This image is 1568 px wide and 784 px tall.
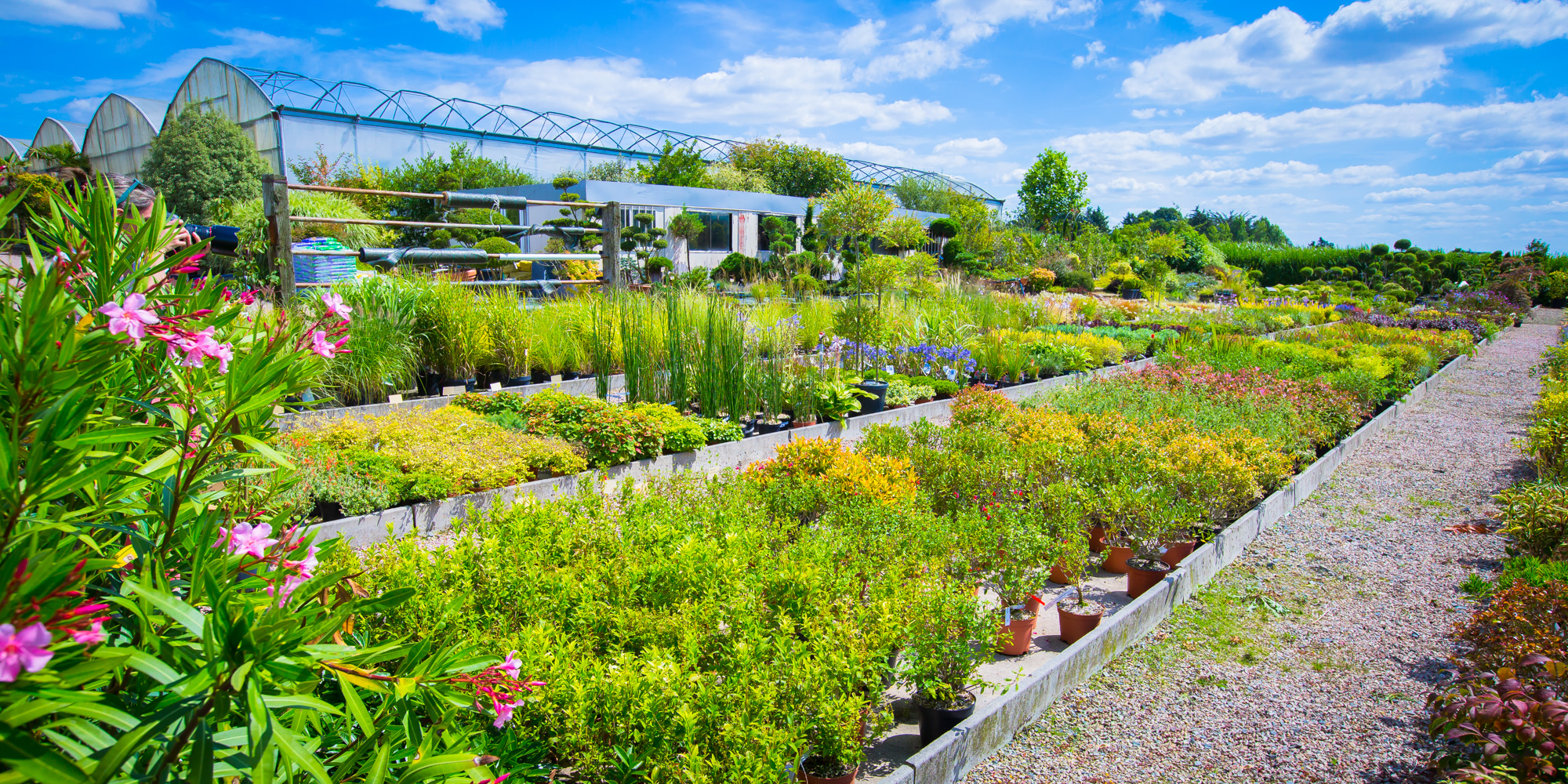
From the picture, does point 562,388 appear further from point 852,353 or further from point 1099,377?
point 1099,377

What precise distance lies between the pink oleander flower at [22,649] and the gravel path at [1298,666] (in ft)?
7.30

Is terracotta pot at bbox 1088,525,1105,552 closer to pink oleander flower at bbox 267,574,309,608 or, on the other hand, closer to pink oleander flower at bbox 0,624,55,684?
pink oleander flower at bbox 267,574,309,608

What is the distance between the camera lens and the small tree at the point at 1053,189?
3553 cm

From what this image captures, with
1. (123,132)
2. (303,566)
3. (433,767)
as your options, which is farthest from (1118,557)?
(123,132)

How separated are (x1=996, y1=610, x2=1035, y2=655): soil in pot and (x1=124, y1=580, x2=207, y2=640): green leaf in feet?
8.48

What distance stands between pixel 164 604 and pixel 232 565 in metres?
0.19

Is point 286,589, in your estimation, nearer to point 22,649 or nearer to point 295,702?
point 295,702

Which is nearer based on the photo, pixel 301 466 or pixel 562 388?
pixel 301 466

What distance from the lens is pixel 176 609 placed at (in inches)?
34.6

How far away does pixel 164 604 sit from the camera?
864 millimetres

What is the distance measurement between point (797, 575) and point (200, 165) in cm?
2574

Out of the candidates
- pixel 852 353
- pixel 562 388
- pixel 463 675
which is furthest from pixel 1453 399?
pixel 463 675

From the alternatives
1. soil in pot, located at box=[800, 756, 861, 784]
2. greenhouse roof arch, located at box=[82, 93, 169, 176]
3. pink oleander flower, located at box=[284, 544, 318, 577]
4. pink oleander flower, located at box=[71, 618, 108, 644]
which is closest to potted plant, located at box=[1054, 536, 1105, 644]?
soil in pot, located at box=[800, 756, 861, 784]

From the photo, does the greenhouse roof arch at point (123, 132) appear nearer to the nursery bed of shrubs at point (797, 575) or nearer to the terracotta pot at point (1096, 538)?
the nursery bed of shrubs at point (797, 575)
